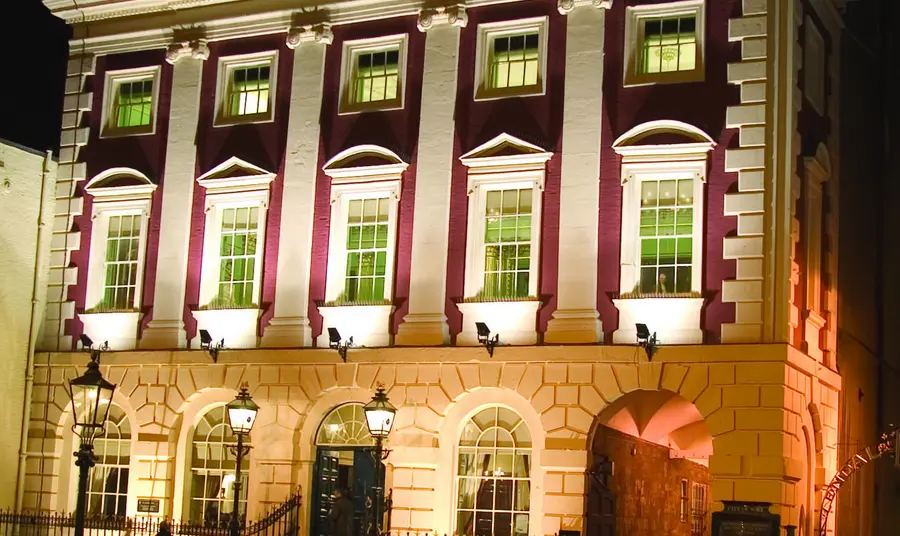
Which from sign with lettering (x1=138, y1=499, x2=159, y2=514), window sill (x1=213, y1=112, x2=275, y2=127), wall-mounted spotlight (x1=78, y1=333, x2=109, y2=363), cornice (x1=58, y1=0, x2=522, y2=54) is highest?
cornice (x1=58, y1=0, x2=522, y2=54)

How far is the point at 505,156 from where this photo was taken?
86.8 ft

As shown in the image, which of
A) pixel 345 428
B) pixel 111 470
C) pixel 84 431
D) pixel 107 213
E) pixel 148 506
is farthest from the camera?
pixel 107 213

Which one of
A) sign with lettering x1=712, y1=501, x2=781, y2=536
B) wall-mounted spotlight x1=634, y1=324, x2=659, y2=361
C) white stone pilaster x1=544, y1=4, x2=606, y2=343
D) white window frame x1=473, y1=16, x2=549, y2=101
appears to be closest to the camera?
sign with lettering x1=712, y1=501, x2=781, y2=536

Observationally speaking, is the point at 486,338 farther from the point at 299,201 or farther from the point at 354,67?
the point at 354,67

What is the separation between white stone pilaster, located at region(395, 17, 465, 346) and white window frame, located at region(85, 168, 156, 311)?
648 cm

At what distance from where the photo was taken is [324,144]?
2850 cm

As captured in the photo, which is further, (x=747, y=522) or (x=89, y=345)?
(x=89, y=345)

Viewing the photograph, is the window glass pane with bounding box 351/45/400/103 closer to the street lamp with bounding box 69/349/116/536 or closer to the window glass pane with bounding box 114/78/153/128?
the window glass pane with bounding box 114/78/153/128

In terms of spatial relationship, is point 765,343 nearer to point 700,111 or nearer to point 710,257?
point 710,257

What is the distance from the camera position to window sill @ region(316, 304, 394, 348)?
2723 cm

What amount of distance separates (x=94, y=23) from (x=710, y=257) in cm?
1541

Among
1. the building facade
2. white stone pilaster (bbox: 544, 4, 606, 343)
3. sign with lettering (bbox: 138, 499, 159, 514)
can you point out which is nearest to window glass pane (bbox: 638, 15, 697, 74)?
the building facade

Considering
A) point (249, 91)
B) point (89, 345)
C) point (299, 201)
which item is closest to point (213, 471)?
point (89, 345)

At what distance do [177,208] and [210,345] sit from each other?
3.14 metres
